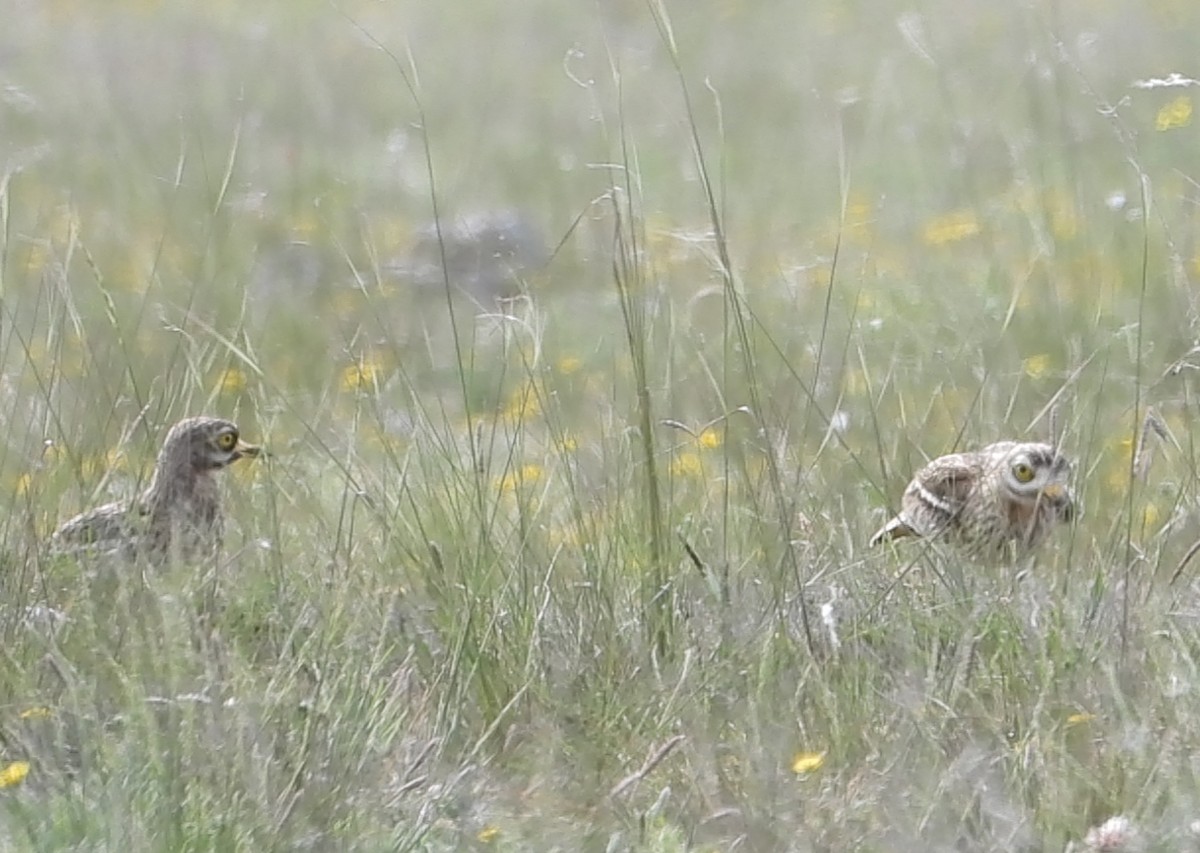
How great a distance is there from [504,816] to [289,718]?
31 centimetres

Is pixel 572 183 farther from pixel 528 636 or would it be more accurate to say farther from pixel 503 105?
pixel 528 636

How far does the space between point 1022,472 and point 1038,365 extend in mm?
1509

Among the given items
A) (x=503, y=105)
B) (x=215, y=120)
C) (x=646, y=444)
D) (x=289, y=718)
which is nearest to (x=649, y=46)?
(x=503, y=105)

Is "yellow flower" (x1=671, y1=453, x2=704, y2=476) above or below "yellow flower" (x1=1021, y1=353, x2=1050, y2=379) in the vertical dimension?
above

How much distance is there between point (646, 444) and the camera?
3176mm

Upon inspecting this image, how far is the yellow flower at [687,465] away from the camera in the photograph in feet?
11.9

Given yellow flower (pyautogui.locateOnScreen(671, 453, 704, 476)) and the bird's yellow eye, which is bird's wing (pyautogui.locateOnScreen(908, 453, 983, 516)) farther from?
yellow flower (pyautogui.locateOnScreen(671, 453, 704, 476))

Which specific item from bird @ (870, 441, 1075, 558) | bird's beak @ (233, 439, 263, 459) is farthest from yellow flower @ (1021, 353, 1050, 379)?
bird's beak @ (233, 439, 263, 459)

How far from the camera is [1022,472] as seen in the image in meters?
3.55

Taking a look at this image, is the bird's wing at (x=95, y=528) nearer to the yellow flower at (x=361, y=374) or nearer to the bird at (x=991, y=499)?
the yellow flower at (x=361, y=374)

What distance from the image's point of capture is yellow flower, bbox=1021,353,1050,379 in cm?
475

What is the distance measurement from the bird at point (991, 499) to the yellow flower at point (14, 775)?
1507 millimetres

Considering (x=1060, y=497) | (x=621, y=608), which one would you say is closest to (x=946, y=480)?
(x=1060, y=497)

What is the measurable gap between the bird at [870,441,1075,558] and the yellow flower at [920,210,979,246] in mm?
3286
